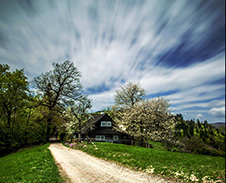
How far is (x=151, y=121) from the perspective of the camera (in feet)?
77.3

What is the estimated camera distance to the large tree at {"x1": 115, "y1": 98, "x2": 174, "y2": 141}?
75.9 ft

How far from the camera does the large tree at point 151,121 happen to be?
23141 mm

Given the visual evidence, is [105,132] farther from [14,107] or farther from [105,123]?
[14,107]

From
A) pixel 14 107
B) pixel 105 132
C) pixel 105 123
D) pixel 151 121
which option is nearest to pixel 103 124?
pixel 105 123

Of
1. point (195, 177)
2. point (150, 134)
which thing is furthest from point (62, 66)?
point (195, 177)

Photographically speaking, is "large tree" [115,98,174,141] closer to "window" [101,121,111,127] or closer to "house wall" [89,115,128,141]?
"house wall" [89,115,128,141]

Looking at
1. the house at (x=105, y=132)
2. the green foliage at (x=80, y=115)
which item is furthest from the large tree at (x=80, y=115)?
the house at (x=105, y=132)

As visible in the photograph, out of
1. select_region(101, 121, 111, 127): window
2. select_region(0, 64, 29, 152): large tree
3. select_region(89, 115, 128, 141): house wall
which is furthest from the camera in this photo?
select_region(101, 121, 111, 127): window

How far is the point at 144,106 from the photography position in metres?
25.0

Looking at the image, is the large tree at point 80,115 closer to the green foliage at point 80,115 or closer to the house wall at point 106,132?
the green foliage at point 80,115

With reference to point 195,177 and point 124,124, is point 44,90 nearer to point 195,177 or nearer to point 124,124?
point 124,124

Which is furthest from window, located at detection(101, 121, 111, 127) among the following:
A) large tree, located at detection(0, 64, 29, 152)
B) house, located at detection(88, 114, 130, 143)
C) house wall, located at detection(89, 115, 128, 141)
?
large tree, located at detection(0, 64, 29, 152)

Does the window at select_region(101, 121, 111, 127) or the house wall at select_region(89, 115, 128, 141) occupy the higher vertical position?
the window at select_region(101, 121, 111, 127)

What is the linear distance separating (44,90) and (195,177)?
26922 mm
